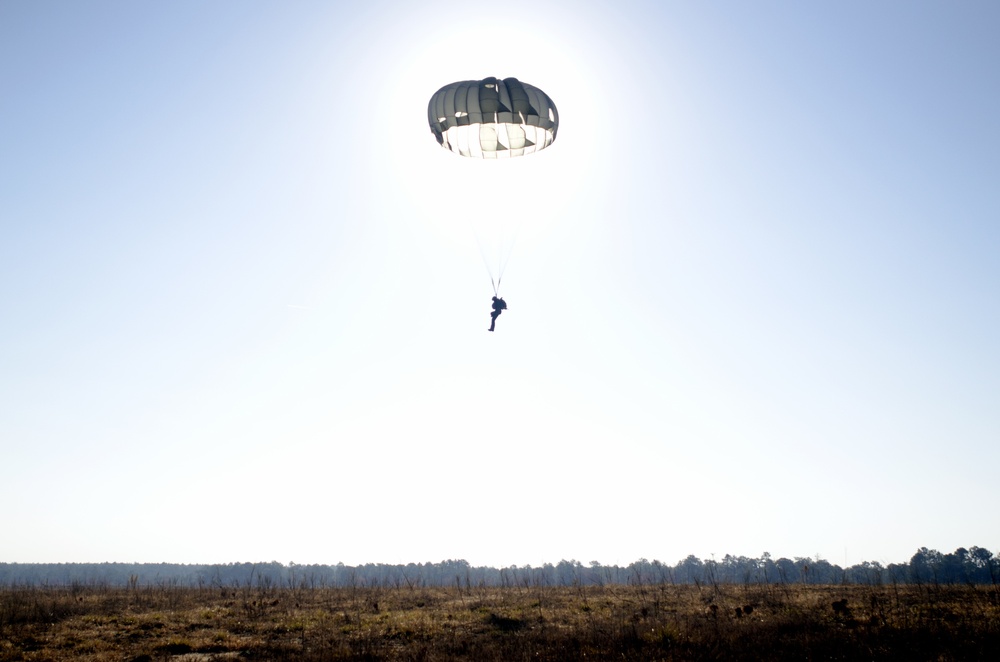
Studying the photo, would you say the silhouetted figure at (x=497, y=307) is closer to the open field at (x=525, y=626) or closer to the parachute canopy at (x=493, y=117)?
the parachute canopy at (x=493, y=117)

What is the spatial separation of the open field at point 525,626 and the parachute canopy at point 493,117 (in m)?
16.1

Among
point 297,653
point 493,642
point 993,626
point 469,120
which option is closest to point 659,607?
point 493,642

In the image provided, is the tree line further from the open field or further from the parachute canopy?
the parachute canopy

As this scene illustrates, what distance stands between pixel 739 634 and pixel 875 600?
6.08 metres

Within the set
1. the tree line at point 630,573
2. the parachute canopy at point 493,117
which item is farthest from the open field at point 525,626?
the parachute canopy at point 493,117

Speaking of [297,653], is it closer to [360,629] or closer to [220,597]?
[360,629]

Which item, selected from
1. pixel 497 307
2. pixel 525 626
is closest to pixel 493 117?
pixel 497 307

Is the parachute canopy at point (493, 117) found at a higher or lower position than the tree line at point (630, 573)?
higher

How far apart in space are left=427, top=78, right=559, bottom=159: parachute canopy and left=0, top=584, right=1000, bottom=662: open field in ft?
52.9

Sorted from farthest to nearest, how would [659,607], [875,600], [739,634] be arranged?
[659,607], [875,600], [739,634]

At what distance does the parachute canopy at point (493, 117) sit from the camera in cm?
2297

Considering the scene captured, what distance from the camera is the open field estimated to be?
532 inches

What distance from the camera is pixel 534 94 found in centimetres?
2362

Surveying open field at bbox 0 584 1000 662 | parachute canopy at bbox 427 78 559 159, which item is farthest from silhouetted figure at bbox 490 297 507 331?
open field at bbox 0 584 1000 662
